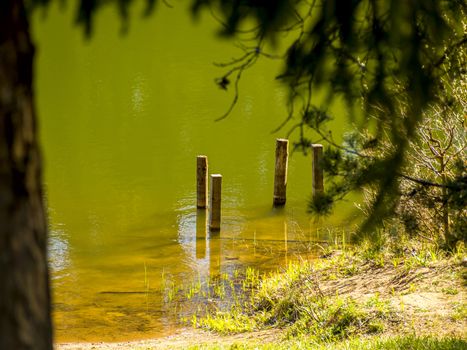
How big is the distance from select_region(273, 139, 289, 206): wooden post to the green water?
279 mm

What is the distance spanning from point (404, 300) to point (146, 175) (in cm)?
1284

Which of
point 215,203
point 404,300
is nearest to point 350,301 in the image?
point 404,300

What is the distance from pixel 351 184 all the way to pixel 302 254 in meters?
9.62

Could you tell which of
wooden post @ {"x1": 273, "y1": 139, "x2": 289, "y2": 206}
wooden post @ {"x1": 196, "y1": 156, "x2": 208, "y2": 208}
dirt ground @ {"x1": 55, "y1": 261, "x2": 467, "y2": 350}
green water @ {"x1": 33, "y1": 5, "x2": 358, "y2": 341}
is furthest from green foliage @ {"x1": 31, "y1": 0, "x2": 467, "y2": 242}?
wooden post @ {"x1": 273, "y1": 139, "x2": 289, "y2": 206}

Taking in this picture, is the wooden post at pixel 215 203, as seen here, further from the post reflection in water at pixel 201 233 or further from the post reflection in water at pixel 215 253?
the post reflection in water at pixel 201 233

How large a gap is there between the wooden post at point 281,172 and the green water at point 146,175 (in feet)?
0.91

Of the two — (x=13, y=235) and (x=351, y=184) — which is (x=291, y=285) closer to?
(x=351, y=184)

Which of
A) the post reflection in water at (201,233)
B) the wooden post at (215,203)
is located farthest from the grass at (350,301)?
the wooden post at (215,203)

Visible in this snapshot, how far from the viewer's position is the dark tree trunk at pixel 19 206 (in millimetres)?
3812

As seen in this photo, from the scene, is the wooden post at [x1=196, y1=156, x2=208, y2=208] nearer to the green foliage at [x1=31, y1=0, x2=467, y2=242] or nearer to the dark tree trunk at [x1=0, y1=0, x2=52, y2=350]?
the green foliage at [x1=31, y1=0, x2=467, y2=242]

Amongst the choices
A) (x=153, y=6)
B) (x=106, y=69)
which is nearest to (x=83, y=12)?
(x=153, y=6)

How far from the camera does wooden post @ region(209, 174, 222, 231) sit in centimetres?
1739

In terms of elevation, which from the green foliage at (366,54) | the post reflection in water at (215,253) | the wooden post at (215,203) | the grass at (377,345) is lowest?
the post reflection in water at (215,253)

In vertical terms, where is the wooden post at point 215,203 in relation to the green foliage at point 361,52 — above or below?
below
